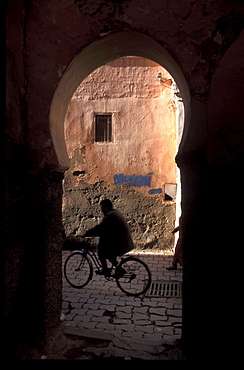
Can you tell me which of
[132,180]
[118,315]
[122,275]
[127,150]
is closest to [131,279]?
[122,275]

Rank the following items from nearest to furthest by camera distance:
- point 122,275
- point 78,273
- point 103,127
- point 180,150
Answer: point 180,150
point 122,275
point 78,273
point 103,127

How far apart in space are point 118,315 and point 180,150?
290 centimetres

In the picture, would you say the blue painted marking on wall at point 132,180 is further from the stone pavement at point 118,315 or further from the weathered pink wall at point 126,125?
the stone pavement at point 118,315

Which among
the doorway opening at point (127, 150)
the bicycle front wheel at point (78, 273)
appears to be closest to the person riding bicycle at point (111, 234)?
the bicycle front wheel at point (78, 273)

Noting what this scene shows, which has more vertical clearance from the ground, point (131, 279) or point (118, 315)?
point (131, 279)

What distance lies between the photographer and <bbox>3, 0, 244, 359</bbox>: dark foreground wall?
9.90 ft

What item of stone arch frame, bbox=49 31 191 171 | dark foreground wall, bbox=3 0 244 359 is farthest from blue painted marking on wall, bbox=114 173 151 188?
dark foreground wall, bbox=3 0 244 359

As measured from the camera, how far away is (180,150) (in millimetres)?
3400

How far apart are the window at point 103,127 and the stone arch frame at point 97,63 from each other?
559 cm

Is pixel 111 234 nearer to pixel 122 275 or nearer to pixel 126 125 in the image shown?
pixel 122 275

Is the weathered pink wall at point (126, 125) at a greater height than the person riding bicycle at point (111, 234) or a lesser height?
greater

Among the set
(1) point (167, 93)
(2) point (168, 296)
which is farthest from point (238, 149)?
(1) point (167, 93)

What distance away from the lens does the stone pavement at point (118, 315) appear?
4074 mm

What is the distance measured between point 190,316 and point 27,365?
1.68 metres
